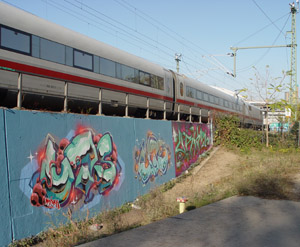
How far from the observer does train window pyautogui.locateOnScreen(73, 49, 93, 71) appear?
43.0ft

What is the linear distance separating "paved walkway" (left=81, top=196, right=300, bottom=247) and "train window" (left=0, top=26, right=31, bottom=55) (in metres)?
7.22

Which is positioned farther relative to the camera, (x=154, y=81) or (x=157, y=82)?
(x=157, y=82)

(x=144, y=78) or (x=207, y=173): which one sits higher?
(x=144, y=78)

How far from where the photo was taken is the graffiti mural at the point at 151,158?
12914 mm

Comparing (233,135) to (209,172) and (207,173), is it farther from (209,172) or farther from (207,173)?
(207,173)

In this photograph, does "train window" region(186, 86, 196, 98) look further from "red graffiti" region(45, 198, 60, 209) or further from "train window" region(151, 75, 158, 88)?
"red graffiti" region(45, 198, 60, 209)

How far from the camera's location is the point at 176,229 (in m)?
5.83

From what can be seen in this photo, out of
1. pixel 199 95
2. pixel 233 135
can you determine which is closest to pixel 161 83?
pixel 233 135

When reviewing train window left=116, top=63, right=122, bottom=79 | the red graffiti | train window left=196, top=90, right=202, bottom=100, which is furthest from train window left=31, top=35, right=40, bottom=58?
train window left=196, top=90, right=202, bottom=100

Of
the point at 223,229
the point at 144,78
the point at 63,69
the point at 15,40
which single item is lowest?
the point at 223,229

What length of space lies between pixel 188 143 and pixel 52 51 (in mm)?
8850

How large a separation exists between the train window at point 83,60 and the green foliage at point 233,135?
10.6 m

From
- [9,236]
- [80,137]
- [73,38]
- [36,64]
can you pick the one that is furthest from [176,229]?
[73,38]

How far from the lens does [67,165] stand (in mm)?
9000
